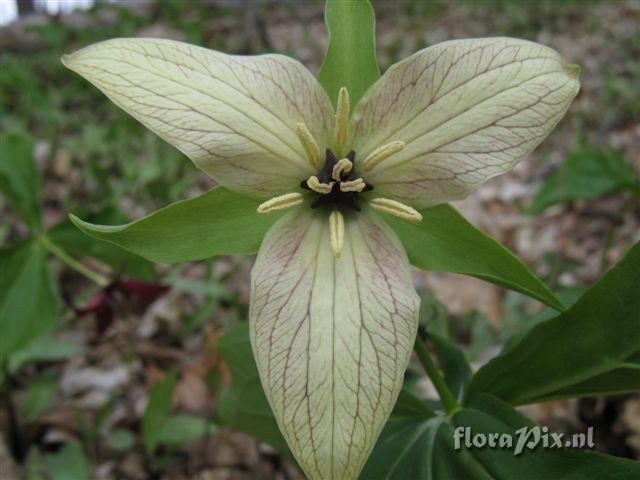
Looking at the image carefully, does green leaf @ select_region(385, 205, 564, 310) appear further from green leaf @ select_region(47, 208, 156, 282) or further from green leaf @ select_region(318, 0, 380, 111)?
green leaf @ select_region(47, 208, 156, 282)

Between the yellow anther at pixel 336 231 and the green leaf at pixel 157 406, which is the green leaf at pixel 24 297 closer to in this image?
the green leaf at pixel 157 406

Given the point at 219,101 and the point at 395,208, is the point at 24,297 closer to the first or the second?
the point at 219,101

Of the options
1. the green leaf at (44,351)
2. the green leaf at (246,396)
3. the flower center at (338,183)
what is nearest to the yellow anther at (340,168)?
the flower center at (338,183)

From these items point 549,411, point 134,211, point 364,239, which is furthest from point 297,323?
point 134,211

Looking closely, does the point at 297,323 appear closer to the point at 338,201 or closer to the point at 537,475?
the point at 338,201

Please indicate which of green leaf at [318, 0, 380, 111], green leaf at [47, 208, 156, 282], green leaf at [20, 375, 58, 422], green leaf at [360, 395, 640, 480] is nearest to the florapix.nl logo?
green leaf at [360, 395, 640, 480]
